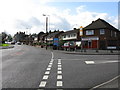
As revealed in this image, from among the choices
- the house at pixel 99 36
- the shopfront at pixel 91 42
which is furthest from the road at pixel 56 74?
the shopfront at pixel 91 42

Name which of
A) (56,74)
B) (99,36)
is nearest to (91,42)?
(99,36)

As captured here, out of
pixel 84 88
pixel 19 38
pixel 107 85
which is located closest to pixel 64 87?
pixel 84 88

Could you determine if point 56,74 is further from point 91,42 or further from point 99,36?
point 91,42

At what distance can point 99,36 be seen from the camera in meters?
45.1

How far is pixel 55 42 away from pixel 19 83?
30.1 m

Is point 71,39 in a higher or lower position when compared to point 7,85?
higher

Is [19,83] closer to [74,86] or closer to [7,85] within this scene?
[7,85]

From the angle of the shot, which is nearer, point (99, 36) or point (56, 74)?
point (56, 74)

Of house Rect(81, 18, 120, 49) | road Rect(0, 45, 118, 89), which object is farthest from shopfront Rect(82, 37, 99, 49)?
road Rect(0, 45, 118, 89)

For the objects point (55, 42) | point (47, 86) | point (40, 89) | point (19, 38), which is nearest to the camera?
point (40, 89)

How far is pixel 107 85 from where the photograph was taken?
5.79m

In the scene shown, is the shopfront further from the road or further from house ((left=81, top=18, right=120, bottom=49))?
the road

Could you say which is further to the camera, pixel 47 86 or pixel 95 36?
pixel 95 36

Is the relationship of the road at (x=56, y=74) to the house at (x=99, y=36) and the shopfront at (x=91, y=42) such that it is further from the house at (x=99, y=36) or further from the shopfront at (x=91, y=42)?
the shopfront at (x=91, y=42)
